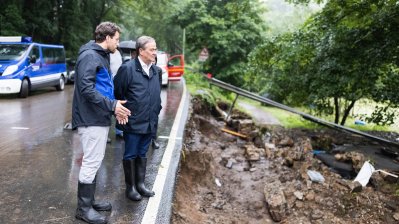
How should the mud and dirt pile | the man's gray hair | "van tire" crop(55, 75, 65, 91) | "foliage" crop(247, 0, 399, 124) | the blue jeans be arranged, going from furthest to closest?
"van tire" crop(55, 75, 65, 91)
"foliage" crop(247, 0, 399, 124)
the mud and dirt pile
the blue jeans
the man's gray hair

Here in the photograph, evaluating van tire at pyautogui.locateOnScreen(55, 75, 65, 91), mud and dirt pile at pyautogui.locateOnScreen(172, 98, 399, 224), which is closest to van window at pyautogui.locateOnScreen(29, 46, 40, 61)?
van tire at pyautogui.locateOnScreen(55, 75, 65, 91)

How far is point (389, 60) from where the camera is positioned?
11.1 meters

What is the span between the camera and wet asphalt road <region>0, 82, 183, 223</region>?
13.4ft

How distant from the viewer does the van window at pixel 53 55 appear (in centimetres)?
1454

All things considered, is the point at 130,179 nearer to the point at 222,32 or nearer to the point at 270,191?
the point at 270,191

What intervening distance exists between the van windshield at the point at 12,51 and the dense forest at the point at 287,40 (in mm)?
6215

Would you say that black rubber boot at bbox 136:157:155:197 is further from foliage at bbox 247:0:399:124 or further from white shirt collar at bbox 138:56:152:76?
foliage at bbox 247:0:399:124

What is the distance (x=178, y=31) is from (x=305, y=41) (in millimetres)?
38249

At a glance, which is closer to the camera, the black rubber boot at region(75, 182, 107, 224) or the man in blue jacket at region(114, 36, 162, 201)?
the black rubber boot at region(75, 182, 107, 224)

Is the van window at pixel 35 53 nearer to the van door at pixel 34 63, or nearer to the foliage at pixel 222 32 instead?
the van door at pixel 34 63

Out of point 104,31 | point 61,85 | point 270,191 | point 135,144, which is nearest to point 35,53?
point 61,85

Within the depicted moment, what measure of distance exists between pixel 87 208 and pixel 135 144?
34.5 inches

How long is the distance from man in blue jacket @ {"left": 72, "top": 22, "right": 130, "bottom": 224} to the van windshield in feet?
34.2

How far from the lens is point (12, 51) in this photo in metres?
A: 12.9
